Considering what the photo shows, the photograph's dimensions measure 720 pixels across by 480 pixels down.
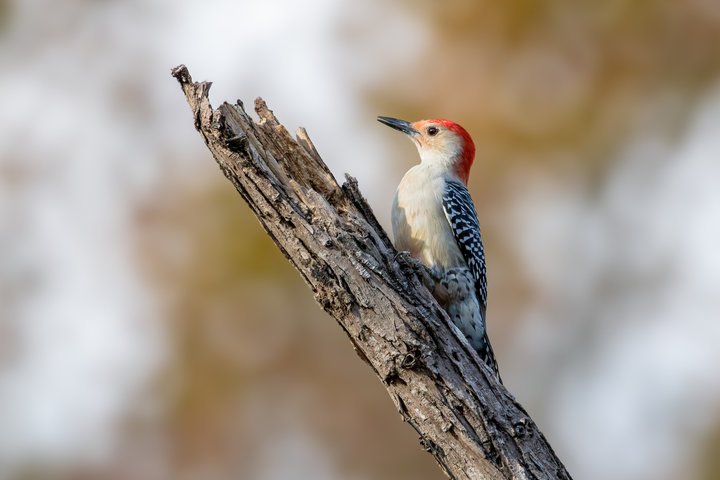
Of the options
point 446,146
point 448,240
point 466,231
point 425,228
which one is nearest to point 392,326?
point 425,228

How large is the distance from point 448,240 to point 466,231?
0.88ft

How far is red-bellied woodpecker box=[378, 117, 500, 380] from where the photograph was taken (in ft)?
20.5

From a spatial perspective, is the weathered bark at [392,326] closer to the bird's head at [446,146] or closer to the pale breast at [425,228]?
the pale breast at [425,228]

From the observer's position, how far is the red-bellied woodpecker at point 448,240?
626 centimetres

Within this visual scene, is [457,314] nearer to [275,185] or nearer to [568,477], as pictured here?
[568,477]

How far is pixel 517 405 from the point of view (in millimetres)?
3980

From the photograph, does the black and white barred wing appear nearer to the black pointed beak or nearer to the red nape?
the red nape

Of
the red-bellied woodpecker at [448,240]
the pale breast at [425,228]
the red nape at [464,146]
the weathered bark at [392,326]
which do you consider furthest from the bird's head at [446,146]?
the weathered bark at [392,326]

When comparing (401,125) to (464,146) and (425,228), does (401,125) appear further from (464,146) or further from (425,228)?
(425,228)

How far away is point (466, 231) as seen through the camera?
659 cm

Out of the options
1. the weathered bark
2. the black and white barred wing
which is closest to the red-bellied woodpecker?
the black and white barred wing

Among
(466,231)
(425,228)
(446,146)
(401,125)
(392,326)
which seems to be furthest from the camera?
(401,125)

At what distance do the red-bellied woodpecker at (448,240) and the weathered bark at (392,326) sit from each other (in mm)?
2167

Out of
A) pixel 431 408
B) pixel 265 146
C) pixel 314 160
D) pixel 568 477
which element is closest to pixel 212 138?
pixel 265 146
